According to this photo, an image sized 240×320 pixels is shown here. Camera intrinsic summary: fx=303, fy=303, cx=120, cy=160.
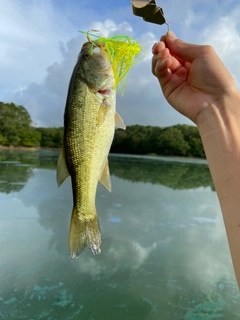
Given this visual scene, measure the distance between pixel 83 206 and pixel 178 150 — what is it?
5071 centimetres

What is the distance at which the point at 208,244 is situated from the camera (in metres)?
5.95

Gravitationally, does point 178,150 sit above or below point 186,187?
above

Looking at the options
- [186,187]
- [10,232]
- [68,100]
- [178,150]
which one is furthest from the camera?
[178,150]

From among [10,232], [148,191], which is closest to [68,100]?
[10,232]

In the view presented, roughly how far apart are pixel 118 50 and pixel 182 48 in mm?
401

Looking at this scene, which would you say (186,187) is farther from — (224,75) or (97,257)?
(224,75)

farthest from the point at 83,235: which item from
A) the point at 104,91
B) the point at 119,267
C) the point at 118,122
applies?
the point at 119,267

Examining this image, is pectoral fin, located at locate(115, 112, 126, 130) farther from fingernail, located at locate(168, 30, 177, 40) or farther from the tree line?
the tree line

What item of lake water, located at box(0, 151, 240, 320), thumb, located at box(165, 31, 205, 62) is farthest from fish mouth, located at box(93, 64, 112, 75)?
lake water, located at box(0, 151, 240, 320)

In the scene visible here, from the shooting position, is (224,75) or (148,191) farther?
(148,191)

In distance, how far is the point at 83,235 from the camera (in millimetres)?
1748

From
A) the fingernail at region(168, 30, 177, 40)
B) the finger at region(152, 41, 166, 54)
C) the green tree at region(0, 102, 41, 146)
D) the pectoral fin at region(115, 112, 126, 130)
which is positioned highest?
the green tree at region(0, 102, 41, 146)

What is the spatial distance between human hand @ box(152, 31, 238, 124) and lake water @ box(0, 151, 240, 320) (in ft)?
9.01

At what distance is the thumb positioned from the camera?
1.83 meters
